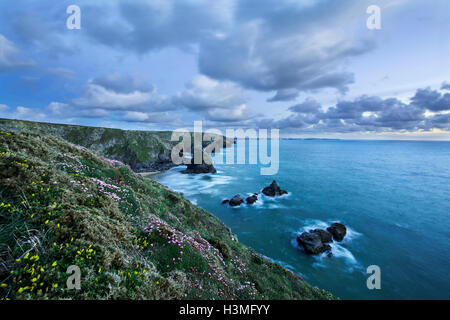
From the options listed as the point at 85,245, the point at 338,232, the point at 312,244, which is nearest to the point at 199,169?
the point at 338,232

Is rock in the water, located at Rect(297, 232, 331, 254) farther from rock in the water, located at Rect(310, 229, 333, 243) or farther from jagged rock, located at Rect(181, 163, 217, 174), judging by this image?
jagged rock, located at Rect(181, 163, 217, 174)

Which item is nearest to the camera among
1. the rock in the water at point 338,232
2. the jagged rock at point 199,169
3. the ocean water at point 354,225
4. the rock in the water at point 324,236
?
the ocean water at point 354,225

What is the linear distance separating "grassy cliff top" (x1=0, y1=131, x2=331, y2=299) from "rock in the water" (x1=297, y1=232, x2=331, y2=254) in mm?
19608

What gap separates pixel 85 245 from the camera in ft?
15.7

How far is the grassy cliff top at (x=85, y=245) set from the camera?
3.90 meters

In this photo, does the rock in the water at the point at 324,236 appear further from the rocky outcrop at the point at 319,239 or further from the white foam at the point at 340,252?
the white foam at the point at 340,252

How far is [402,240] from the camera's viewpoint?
111 feet

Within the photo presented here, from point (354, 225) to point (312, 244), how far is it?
18526 mm

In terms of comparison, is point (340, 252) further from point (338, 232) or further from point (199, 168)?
point (199, 168)

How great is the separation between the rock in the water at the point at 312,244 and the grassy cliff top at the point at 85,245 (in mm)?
19608

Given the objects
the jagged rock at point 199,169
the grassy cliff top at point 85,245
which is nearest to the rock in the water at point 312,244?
the grassy cliff top at point 85,245

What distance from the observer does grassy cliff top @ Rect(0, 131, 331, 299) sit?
3.90 m

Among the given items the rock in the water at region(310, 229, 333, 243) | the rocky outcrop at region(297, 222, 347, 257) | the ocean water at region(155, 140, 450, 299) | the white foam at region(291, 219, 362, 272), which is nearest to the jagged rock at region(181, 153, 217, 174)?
the ocean water at region(155, 140, 450, 299)
